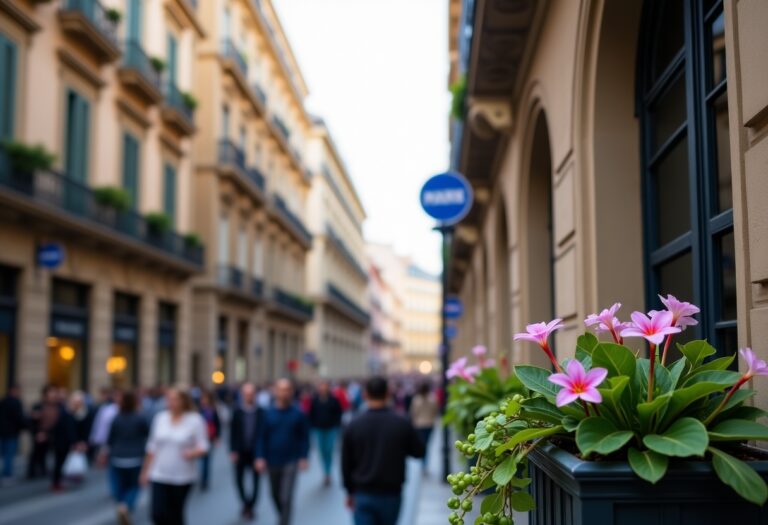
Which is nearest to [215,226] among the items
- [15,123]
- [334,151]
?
[15,123]

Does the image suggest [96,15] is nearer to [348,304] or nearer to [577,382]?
[577,382]

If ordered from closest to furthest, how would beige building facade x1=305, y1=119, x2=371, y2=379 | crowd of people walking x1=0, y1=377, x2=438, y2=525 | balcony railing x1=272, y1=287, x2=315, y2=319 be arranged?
crowd of people walking x1=0, y1=377, x2=438, y2=525
balcony railing x1=272, y1=287, x2=315, y2=319
beige building facade x1=305, y1=119, x2=371, y2=379

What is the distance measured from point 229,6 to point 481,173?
25.2m

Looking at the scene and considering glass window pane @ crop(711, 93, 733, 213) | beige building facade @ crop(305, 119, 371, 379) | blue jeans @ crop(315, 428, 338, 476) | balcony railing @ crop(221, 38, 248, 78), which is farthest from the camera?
beige building facade @ crop(305, 119, 371, 379)

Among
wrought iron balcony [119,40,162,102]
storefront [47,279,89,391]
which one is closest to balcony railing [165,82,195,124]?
wrought iron balcony [119,40,162,102]

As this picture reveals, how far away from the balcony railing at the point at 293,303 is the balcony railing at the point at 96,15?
22.9 metres

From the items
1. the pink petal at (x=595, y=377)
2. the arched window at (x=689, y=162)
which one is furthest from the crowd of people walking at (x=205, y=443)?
the pink petal at (x=595, y=377)

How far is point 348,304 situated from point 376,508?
6660cm

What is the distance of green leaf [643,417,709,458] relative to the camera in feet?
7.62

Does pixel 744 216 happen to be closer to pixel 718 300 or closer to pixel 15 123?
pixel 718 300

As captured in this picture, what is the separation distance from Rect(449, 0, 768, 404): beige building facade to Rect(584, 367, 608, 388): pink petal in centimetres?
87

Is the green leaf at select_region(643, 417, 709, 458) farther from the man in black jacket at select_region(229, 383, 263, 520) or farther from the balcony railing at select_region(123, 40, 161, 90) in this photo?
the balcony railing at select_region(123, 40, 161, 90)

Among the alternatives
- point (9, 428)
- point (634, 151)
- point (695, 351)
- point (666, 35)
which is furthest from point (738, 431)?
point (9, 428)

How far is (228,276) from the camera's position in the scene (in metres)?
34.8
